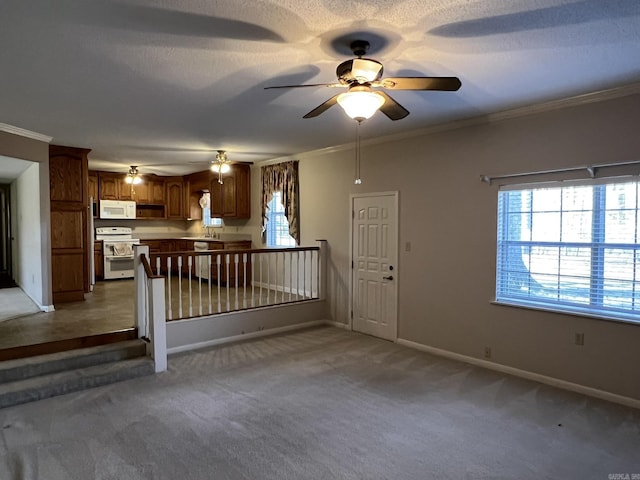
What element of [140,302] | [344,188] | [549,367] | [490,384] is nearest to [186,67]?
[140,302]

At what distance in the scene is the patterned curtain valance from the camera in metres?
6.79

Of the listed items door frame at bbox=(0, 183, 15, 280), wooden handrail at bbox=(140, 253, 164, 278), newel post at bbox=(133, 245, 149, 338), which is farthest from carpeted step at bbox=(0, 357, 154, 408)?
door frame at bbox=(0, 183, 15, 280)

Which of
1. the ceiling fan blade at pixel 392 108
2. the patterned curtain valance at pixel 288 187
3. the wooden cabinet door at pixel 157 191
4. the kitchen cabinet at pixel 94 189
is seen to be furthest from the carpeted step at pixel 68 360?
the wooden cabinet door at pixel 157 191

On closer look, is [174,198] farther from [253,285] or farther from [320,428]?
[320,428]

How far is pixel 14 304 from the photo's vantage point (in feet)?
19.5

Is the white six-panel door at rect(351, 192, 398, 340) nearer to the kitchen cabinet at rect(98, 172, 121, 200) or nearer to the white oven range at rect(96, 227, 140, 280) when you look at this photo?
the white oven range at rect(96, 227, 140, 280)

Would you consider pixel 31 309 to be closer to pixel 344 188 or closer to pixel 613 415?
pixel 344 188

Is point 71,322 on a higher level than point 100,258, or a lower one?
lower

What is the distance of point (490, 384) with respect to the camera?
3834 mm

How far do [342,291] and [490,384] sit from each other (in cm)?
259

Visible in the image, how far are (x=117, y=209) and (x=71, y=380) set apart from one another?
593 centimetres

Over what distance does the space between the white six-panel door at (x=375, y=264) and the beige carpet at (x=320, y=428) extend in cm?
118

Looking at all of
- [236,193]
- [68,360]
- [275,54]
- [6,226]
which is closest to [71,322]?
[68,360]

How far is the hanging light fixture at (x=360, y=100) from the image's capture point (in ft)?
8.20
